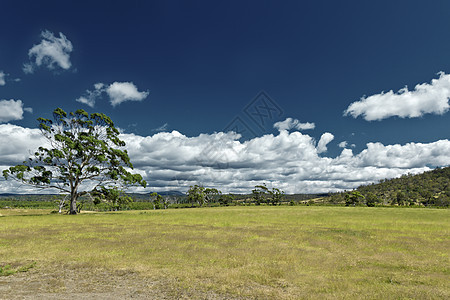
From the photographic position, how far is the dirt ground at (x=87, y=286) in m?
9.02

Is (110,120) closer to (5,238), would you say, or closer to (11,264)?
(5,238)

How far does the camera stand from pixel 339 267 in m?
13.2

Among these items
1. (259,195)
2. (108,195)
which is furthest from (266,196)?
(108,195)

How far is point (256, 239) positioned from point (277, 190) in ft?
404

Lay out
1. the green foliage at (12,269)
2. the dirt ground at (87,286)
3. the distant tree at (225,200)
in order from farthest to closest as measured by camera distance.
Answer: the distant tree at (225,200) → the green foliage at (12,269) → the dirt ground at (87,286)

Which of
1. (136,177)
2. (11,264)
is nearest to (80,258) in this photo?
(11,264)

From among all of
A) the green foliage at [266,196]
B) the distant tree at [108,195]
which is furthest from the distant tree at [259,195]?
the distant tree at [108,195]

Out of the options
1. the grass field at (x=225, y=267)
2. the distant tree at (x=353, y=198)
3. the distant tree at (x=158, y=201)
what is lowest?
the distant tree at (x=158, y=201)

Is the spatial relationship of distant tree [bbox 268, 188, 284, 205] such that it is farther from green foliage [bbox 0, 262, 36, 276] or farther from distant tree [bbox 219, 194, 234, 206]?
green foliage [bbox 0, 262, 36, 276]

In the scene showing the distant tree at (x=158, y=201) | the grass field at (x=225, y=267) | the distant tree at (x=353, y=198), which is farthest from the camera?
the distant tree at (x=158, y=201)

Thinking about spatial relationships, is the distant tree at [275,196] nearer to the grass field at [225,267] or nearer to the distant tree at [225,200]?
the distant tree at [225,200]

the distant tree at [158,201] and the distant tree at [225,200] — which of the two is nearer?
the distant tree at [158,201]

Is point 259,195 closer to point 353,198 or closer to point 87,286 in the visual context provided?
point 353,198

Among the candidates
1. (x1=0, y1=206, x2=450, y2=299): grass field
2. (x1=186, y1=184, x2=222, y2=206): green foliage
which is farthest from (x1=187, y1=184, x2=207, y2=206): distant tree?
(x1=0, y1=206, x2=450, y2=299): grass field
